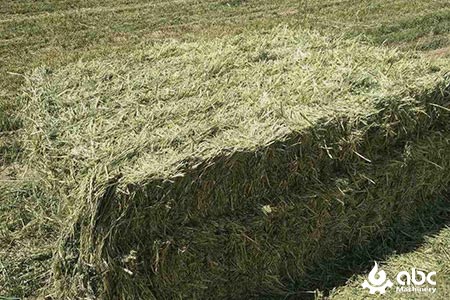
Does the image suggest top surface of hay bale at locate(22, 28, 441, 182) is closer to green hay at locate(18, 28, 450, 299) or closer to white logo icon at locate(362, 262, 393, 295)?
green hay at locate(18, 28, 450, 299)

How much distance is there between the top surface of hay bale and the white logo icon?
1.39 metres

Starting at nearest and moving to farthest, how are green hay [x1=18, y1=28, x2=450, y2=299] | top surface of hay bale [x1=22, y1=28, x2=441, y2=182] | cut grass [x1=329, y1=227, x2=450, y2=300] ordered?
green hay [x1=18, y1=28, x2=450, y2=299], top surface of hay bale [x1=22, y1=28, x2=441, y2=182], cut grass [x1=329, y1=227, x2=450, y2=300]

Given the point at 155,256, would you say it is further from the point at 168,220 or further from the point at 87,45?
the point at 87,45

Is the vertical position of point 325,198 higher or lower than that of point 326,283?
higher

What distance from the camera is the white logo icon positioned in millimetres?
4594

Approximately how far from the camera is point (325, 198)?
4531 mm

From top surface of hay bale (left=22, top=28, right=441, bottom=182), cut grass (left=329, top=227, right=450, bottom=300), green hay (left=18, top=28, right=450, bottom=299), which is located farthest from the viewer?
cut grass (left=329, top=227, right=450, bottom=300)

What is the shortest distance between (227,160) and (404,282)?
1999 millimetres

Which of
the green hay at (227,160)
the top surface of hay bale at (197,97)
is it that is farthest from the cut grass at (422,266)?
the top surface of hay bale at (197,97)

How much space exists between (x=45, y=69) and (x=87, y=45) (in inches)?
206

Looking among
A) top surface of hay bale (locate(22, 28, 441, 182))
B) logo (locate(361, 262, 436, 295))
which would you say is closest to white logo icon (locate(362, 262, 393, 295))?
logo (locate(361, 262, 436, 295))

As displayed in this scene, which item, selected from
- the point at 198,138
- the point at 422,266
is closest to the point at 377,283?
the point at 422,266

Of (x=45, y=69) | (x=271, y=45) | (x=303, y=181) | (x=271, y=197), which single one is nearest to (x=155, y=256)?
(x=271, y=197)

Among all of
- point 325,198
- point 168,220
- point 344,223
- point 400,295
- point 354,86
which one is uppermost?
point 354,86
